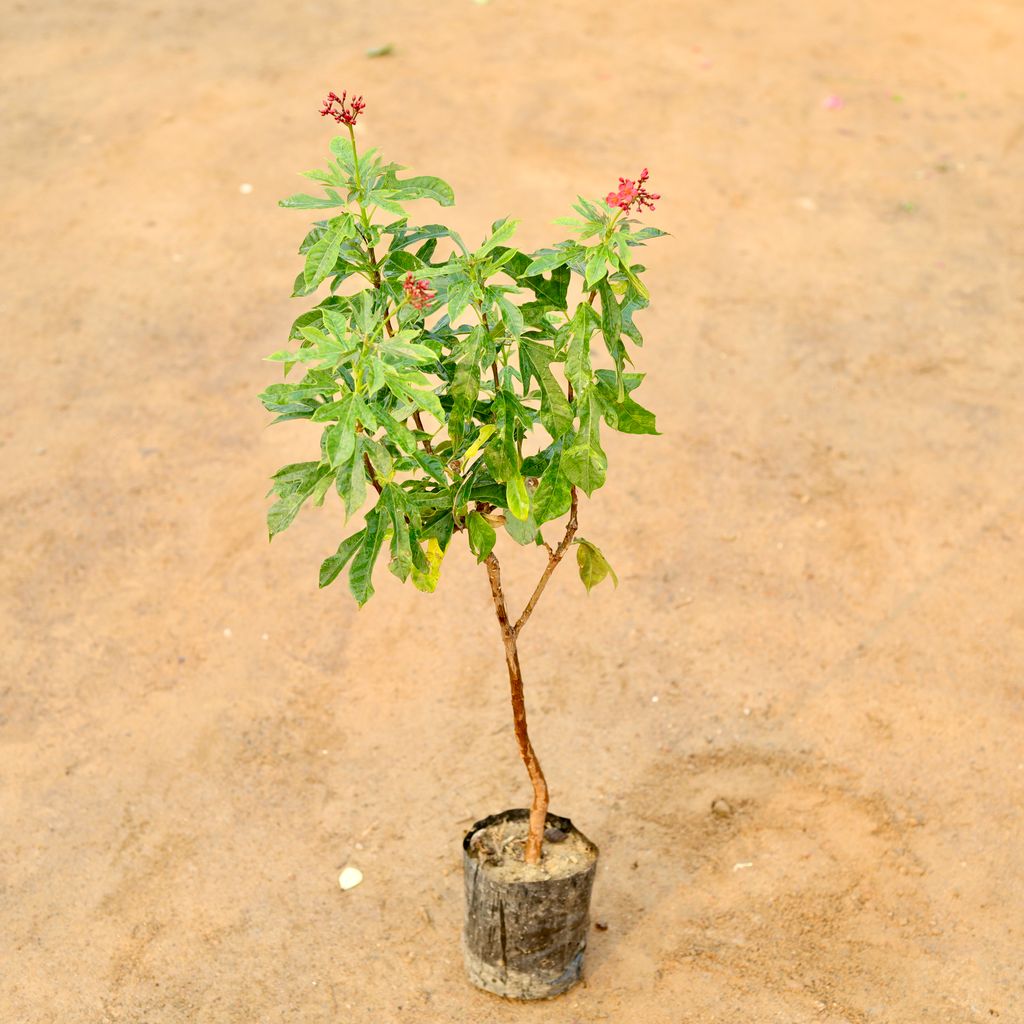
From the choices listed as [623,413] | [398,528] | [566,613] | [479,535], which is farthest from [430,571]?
[566,613]

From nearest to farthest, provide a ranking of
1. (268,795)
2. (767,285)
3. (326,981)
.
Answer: (326,981), (268,795), (767,285)

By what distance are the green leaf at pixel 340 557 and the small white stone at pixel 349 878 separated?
1505mm

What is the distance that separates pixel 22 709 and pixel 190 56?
18.5ft

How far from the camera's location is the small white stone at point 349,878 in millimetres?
3863

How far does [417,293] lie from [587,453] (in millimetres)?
480

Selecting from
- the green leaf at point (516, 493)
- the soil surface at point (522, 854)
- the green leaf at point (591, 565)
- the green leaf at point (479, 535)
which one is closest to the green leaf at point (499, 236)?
the green leaf at point (516, 493)

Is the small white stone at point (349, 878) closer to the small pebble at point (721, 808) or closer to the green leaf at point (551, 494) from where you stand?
the small pebble at point (721, 808)

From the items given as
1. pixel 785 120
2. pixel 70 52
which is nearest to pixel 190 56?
pixel 70 52

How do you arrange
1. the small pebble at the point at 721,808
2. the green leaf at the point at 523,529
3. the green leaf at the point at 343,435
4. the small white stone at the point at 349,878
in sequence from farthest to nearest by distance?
the small pebble at the point at 721,808 → the small white stone at the point at 349,878 → the green leaf at the point at 523,529 → the green leaf at the point at 343,435

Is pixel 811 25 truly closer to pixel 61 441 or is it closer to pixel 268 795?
pixel 61 441

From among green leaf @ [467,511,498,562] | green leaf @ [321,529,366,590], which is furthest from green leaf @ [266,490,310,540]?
green leaf @ [467,511,498,562]

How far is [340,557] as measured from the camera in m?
2.70

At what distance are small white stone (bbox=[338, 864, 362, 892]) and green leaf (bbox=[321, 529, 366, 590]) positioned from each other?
4.94 feet

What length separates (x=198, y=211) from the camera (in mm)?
7012
